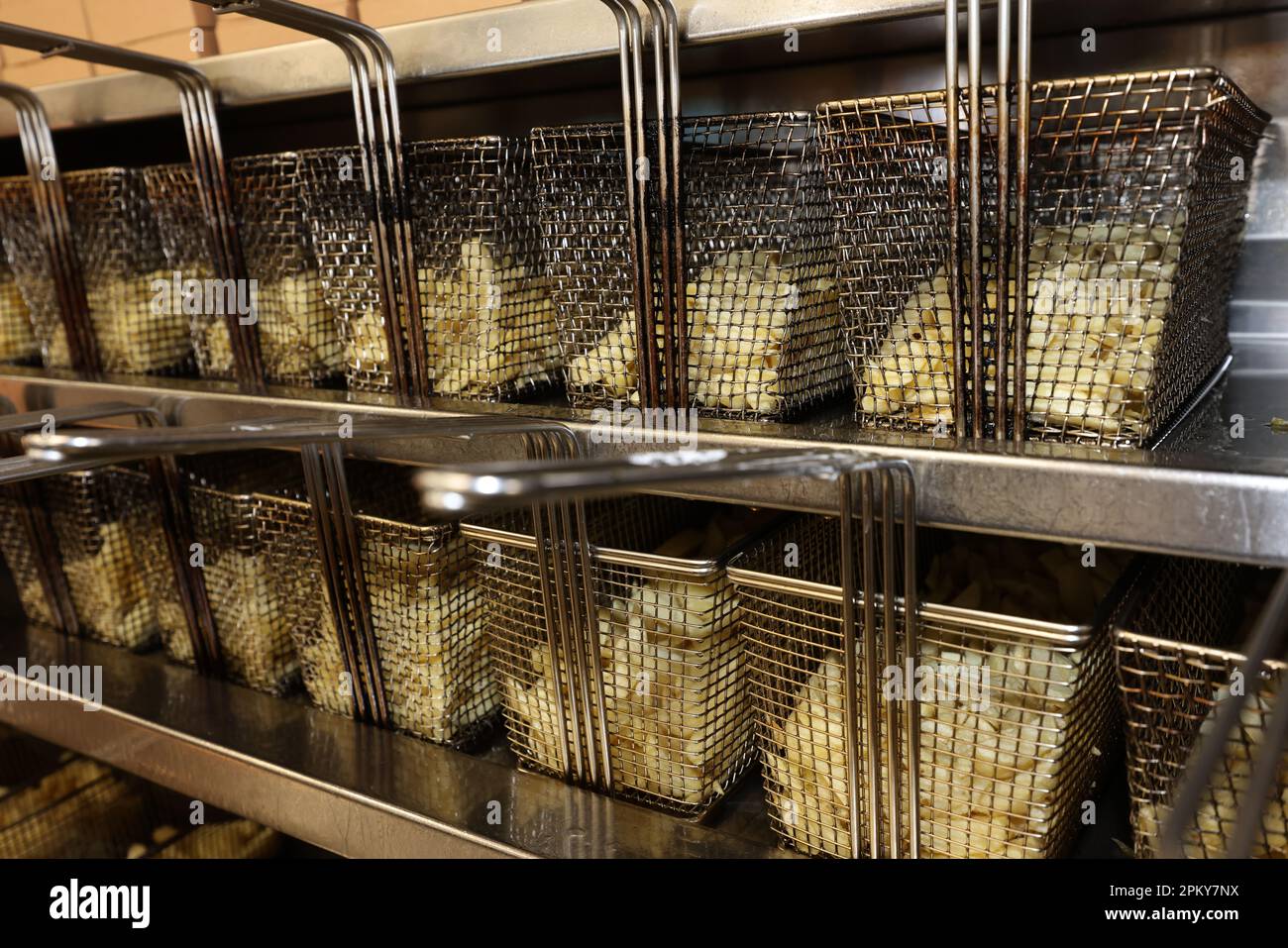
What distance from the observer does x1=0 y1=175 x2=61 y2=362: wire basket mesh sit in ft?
5.04

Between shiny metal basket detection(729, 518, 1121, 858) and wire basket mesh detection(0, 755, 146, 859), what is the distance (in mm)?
1407

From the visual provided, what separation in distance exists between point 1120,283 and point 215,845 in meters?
1.70

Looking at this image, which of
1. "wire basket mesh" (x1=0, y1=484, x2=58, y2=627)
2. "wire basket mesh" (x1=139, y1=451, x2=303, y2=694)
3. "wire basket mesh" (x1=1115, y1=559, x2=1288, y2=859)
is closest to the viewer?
"wire basket mesh" (x1=1115, y1=559, x2=1288, y2=859)

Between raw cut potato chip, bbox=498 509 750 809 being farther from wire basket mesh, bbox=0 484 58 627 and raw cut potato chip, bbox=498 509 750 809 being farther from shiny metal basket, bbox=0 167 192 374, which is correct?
wire basket mesh, bbox=0 484 58 627

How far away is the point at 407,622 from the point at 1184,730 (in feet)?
2.85

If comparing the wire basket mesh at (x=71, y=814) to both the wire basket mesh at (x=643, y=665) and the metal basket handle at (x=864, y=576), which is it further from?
the metal basket handle at (x=864, y=576)

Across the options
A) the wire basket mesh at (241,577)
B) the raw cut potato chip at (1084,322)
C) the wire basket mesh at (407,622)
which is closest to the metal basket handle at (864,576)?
the raw cut potato chip at (1084,322)

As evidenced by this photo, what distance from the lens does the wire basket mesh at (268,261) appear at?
1267 mm

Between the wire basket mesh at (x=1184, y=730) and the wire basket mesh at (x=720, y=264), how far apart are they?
15.3 inches

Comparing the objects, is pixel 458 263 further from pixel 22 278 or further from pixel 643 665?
pixel 22 278
